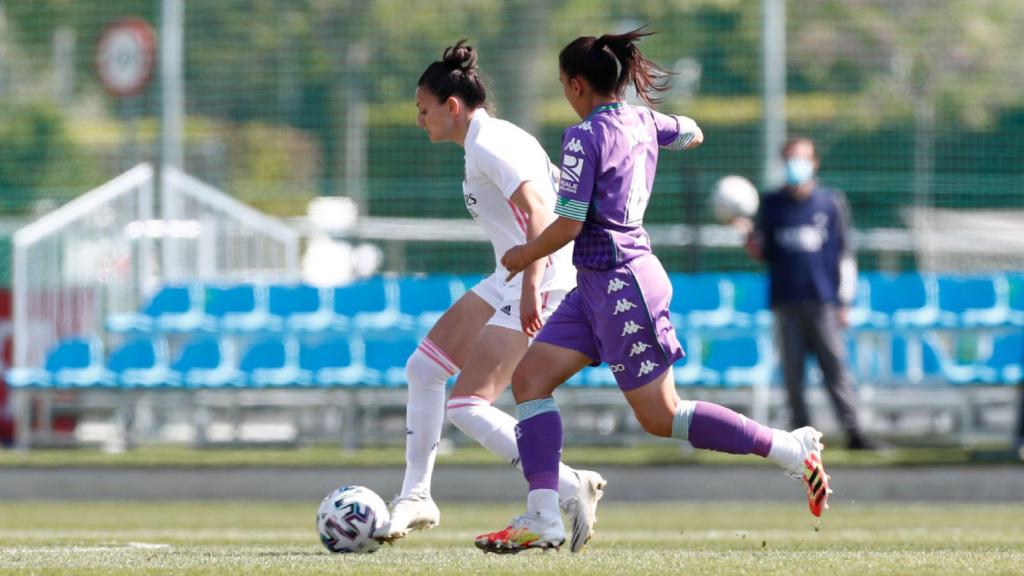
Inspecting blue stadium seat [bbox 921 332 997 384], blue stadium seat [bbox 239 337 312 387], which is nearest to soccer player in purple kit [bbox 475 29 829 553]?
blue stadium seat [bbox 921 332 997 384]

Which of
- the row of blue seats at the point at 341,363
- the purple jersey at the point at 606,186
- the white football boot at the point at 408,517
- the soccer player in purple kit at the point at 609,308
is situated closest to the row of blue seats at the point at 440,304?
the row of blue seats at the point at 341,363

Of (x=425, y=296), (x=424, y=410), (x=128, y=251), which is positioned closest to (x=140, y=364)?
(x=128, y=251)

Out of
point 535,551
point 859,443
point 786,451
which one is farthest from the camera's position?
point 859,443

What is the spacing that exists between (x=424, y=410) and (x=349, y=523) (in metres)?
0.76

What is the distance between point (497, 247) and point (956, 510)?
205 inches

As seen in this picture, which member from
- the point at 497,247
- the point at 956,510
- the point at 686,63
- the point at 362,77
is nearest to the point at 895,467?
the point at 956,510

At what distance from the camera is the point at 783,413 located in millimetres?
14875

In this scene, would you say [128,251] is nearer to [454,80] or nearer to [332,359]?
[332,359]

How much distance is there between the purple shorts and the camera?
20.9ft

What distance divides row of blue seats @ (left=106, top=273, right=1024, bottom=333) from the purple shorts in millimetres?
7765

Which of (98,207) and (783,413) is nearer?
(783,413)

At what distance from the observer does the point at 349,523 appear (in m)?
6.88

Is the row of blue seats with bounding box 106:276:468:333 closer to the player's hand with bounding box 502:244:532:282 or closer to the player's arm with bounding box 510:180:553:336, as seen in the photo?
the player's arm with bounding box 510:180:553:336

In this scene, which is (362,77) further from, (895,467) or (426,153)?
(895,467)
